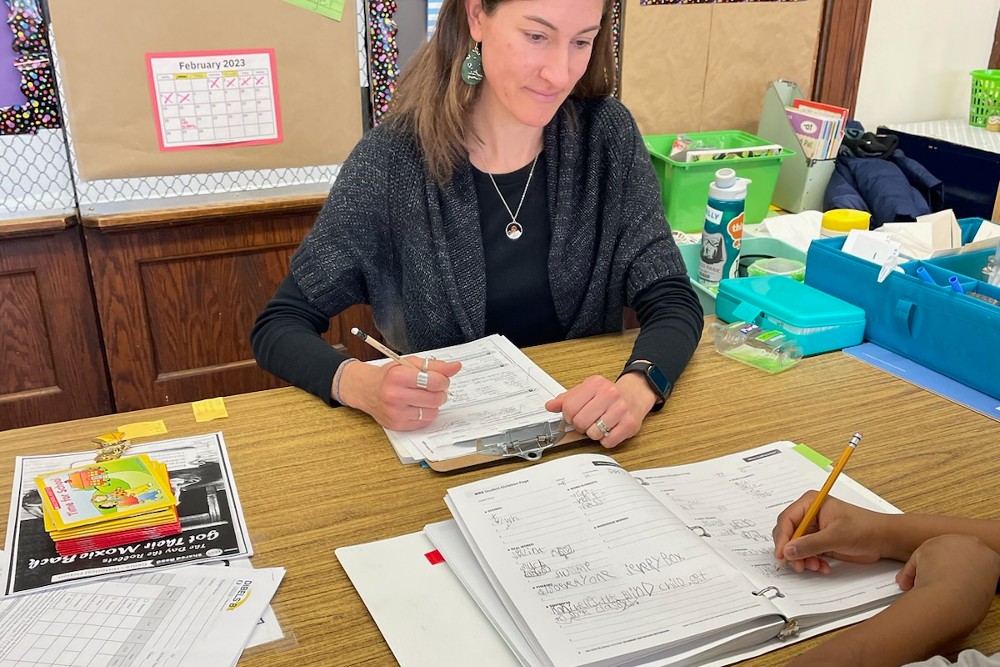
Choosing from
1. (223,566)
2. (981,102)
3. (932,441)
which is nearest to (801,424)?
(932,441)

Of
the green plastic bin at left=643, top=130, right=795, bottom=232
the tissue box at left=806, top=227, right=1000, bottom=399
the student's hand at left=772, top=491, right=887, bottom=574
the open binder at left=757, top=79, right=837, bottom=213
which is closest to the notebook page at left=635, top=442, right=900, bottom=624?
the student's hand at left=772, top=491, right=887, bottom=574

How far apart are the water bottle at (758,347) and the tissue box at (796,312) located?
0.06 feet

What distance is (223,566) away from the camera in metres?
0.88

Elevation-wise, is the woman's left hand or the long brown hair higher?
the long brown hair

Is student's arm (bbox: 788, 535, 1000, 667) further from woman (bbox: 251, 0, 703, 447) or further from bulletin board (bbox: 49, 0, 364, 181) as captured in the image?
bulletin board (bbox: 49, 0, 364, 181)

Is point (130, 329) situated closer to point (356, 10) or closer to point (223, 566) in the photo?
point (356, 10)

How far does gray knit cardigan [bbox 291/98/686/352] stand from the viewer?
1.44 meters

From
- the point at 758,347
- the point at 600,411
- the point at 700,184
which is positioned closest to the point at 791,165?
the point at 700,184

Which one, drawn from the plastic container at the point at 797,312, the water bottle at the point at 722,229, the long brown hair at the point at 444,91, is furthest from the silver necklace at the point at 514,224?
the water bottle at the point at 722,229

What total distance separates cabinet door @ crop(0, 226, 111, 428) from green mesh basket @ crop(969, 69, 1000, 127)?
2.67 meters

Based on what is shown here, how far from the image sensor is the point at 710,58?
2512 mm

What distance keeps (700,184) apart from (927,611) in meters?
1.56

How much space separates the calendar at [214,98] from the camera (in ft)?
6.93

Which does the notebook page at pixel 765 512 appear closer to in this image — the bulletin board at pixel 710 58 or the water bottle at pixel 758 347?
the water bottle at pixel 758 347
